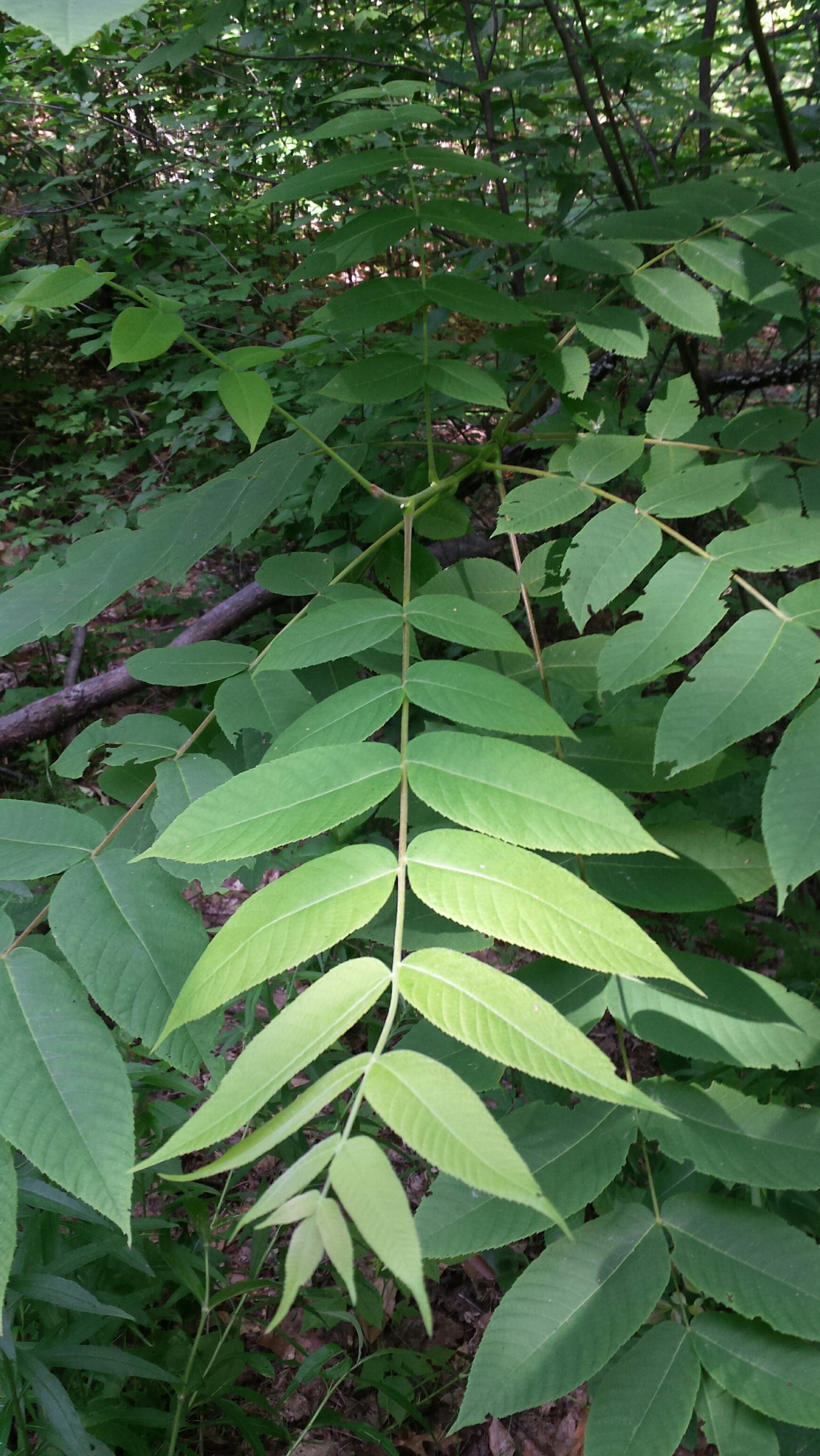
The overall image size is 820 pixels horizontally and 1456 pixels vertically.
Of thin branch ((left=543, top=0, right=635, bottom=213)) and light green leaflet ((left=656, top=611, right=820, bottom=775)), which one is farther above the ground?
thin branch ((left=543, top=0, right=635, bottom=213))

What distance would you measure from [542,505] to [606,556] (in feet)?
0.59

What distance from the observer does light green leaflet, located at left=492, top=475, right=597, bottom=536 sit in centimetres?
147

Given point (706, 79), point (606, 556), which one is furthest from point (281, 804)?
point (706, 79)

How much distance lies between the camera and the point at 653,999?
107 cm

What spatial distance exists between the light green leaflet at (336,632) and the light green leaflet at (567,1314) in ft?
2.54

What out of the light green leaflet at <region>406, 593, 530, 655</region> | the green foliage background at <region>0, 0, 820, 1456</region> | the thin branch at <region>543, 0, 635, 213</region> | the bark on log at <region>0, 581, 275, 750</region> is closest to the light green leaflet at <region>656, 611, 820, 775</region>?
the green foliage background at <region>0, 0, 820, 1456</region>

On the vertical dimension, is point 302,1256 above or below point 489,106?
below

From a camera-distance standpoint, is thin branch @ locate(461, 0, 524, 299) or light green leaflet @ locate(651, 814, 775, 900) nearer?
light green leaflet @ locate(651, 814, 775, 900)

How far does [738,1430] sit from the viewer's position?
86cm

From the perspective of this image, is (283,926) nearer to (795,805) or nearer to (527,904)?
(527,904)

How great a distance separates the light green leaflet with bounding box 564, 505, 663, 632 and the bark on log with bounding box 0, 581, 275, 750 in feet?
6.69

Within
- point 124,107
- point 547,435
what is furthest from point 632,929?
point 124,107

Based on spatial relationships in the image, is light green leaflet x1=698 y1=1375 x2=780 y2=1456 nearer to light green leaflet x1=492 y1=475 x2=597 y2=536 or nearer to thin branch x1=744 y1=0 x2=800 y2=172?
light green leaflet x1=492 y1=475 x2=597 y2=536

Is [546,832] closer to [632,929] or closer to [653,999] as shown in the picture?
[632,929]
